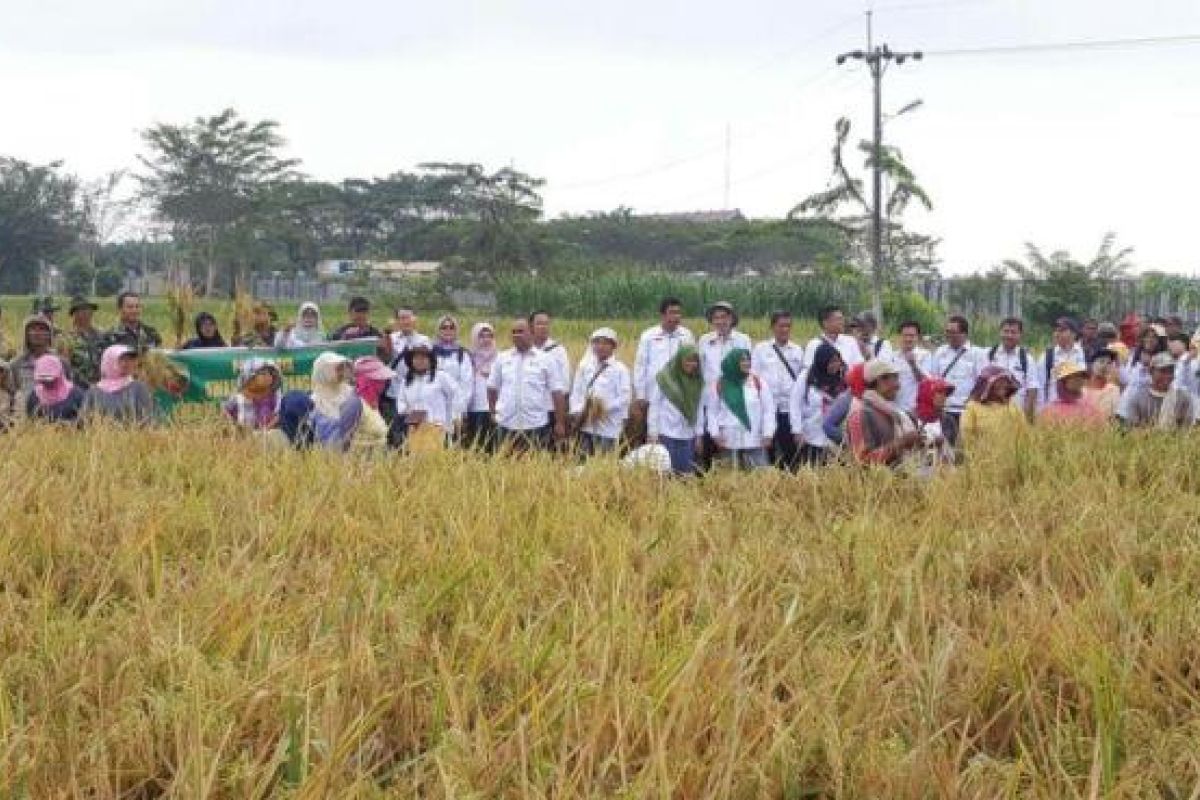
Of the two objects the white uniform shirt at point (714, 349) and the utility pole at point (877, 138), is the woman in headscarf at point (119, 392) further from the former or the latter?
the utility pole at point (877, 138)

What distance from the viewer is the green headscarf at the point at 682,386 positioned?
750 cm

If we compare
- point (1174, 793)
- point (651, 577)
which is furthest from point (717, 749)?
point (651, 577)

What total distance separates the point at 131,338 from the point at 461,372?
5.99ft

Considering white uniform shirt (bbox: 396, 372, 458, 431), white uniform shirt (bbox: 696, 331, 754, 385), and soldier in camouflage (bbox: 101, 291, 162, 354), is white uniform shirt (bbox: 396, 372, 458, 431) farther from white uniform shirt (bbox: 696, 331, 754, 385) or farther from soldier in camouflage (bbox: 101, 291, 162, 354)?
soldier in camouflage (bbox: 101, 291, 162, 354)

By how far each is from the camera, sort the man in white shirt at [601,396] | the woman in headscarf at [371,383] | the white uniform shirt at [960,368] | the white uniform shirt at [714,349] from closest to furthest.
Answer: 1. the woman in headscarf at [371,383]
2. the man in white shirt at [601,396]
3. the white uniform shirt at [714,349]
4. the white uniform shirt at [960,368]

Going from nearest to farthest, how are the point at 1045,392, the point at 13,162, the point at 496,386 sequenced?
the point at 496,386
the point at 1045,392
the point at 13,162

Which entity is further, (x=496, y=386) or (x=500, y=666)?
(x=496, y=386)

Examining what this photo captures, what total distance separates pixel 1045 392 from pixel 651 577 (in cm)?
631

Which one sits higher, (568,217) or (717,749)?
(568,217)

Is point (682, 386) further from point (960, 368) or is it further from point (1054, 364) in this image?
point (1054, 364)

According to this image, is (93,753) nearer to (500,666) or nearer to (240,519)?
(500,666)

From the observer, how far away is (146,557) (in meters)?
3.72

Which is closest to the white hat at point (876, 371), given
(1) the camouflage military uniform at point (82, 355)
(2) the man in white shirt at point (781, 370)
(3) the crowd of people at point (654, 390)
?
(3) the crowd of people at point (654, 390)

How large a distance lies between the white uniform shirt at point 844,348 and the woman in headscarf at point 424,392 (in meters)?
2.06
